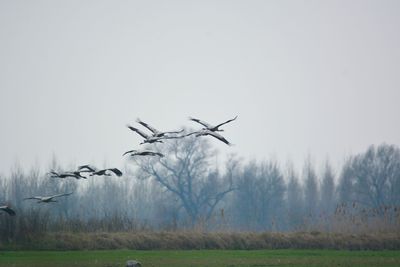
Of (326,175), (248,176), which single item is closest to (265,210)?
(248,176)

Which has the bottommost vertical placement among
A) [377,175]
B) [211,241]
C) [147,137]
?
[211,241]

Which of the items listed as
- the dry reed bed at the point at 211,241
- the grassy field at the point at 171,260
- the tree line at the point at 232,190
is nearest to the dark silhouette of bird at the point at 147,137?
the grassy field at the point at 171,260

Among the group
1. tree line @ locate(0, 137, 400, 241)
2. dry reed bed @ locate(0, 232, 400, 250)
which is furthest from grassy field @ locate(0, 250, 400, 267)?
tree line @ locate(0, 137, 400, 241)

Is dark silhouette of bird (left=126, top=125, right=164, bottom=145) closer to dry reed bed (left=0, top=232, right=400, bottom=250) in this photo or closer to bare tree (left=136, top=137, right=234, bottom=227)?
dry reed bed (left=0, top=232, right=400, bottom=250)

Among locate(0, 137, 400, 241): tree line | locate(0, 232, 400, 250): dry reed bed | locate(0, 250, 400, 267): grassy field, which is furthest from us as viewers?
locate(0, 137, 400, 241): tree line

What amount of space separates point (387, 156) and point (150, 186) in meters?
40.1

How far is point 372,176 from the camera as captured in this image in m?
106

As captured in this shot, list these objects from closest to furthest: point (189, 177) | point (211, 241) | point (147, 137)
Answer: point (147, 137) < point (211, 241) < point (189, 177)

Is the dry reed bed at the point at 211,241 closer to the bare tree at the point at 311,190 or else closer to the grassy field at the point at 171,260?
the grassy field at the point at 171,260

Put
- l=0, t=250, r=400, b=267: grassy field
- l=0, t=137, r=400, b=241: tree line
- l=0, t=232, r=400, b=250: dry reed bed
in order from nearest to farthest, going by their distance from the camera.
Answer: l=0, t=250, r=400, b=267: grassy field
l=0, t=232, r=400, b=250: dry reed bed
l=0, t=137, r=400, b=241: tree line

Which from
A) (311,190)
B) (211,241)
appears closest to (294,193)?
(311,190)

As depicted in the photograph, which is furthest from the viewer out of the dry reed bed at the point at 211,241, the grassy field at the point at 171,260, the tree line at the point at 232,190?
the tree line at the point at 232,190

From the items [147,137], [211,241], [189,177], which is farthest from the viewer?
[189,177]

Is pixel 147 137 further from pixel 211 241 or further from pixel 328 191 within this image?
pixel 328 191
